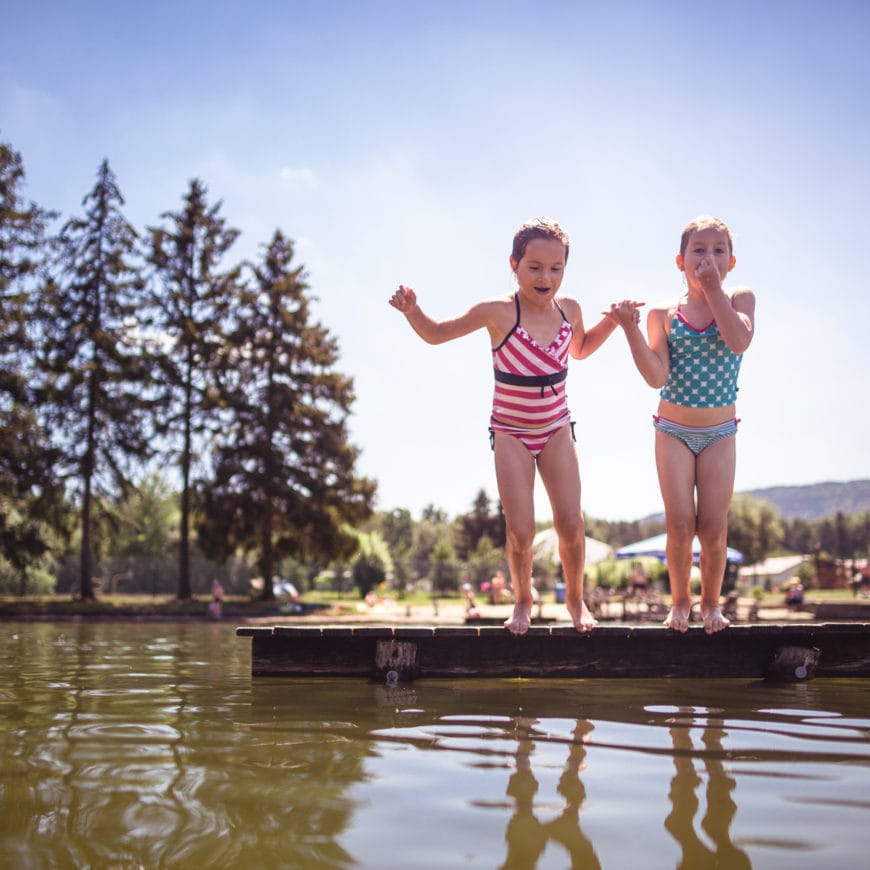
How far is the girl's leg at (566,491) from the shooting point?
489cm

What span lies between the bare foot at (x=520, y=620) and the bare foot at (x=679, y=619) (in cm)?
83

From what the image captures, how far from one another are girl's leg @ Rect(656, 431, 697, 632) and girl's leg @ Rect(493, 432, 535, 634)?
79 centimetres

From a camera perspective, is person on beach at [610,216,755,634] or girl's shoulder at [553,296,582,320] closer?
person on beach at [610,216,755,634]

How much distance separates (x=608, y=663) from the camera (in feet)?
16.4

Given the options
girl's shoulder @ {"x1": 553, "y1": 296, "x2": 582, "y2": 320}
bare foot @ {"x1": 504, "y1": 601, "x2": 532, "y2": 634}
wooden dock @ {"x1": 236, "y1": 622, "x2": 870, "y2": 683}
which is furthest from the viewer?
girl's shoulder @ {"x1": 553, "y1": 296, "x2": 582, "y2": 320}

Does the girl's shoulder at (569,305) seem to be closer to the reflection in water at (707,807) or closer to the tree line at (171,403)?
the reflection in water at (707,807)

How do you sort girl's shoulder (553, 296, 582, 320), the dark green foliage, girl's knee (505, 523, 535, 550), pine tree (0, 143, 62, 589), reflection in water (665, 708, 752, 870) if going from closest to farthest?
reflection in water (665, 708, 752, 870) → girl's knee (505, 523, 535, 550) → girl's shoulder (553, 296, 582, 320) → pine tree (0, 143, 62, 589) → the dark green foliage

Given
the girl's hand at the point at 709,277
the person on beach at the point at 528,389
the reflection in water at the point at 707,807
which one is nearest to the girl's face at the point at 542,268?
the person on beach at the point at 528,389

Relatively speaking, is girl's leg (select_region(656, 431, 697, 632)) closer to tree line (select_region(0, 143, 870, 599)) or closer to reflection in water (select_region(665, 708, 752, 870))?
reflection in water (select_region(665, 708, 752, 870))

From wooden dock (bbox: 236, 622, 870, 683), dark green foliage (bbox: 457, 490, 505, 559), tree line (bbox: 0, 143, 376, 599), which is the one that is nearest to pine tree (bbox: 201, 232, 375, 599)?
tree line (bbox: 0, 143, 376, 599)

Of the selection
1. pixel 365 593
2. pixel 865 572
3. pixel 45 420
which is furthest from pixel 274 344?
pixel 865 572

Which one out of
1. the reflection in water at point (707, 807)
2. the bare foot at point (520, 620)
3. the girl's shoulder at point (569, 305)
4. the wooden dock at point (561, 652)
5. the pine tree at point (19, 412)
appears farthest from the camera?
the pine tree at point (19, 412)

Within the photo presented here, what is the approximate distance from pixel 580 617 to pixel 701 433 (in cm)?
129

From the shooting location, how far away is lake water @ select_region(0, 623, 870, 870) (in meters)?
2.03
